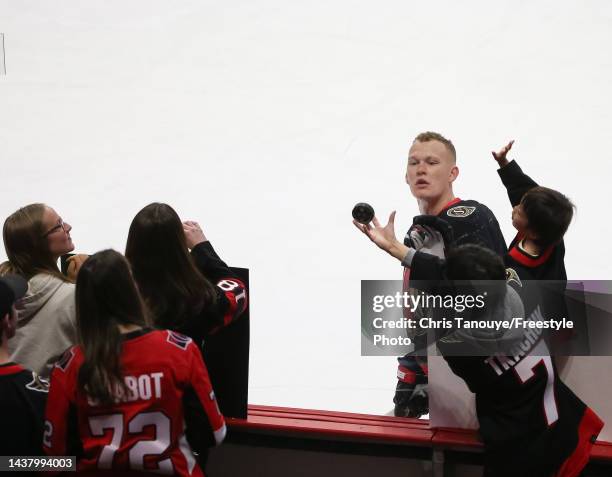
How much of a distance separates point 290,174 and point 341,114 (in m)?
0.42

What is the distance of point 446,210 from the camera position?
211cm

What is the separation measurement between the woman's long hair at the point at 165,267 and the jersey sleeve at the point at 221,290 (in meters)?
0.05

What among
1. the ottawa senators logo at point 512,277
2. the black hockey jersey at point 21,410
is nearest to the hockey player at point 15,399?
the black hockey jersey at point 21,410

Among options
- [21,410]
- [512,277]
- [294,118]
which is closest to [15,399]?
[21,410]

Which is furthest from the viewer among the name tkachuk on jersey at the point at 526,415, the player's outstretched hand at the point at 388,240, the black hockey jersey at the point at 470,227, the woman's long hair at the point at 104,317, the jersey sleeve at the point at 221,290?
the black hockey jersey at the point at 470,227

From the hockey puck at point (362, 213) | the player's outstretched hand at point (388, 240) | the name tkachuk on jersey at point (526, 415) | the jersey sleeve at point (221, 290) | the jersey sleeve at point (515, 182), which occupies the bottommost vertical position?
the name tkachuk on jersey at point (526, 415)

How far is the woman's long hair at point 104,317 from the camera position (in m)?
1.35

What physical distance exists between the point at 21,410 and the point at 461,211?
1.16 m

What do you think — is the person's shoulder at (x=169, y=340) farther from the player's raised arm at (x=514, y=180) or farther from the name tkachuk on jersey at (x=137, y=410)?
the player's raised arm at (x=514, y=180)

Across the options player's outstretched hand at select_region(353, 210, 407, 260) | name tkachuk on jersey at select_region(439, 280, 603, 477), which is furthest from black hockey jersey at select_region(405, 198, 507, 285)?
name tkachuk on jersey at select_region(439, 280, 603, 477)

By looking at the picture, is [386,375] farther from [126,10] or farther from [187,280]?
[126,10]

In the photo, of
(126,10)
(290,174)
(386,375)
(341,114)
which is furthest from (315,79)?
(386,375)

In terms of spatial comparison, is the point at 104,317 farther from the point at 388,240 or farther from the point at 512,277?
the point at 512,277

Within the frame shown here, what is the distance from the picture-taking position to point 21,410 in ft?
4.64
